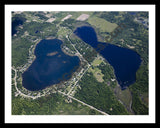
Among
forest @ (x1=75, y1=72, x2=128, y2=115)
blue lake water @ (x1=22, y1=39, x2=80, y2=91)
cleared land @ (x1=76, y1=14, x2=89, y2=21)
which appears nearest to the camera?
forest @ (x1=75, y1=72, x2=128, y2=115)

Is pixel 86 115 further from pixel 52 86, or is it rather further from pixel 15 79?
pixel 15 79

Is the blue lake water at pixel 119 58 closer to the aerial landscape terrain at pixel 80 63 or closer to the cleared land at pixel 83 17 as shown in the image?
the aerial landscape terrain at pixel 80 63

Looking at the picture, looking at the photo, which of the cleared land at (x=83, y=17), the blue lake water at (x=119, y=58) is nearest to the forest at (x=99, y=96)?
the blue lake water at (x=119, y=58)

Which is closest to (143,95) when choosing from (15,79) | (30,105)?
(30,105)

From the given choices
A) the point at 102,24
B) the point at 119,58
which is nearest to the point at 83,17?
the point at 102,24

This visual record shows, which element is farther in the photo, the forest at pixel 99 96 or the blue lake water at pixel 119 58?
the blue lake water at pixel 119 58

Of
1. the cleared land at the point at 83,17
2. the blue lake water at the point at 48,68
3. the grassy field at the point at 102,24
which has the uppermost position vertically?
the cleared land at the point at 83,17

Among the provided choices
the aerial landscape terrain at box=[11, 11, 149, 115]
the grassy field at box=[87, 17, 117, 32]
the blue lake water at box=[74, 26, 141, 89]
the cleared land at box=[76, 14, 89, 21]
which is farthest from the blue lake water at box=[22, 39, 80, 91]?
the cleared land at box=[76, 14, 89, 21]

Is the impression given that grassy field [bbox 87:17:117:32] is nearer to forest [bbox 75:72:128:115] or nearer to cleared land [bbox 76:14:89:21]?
cleared land [bbox 76:14:89:21]
